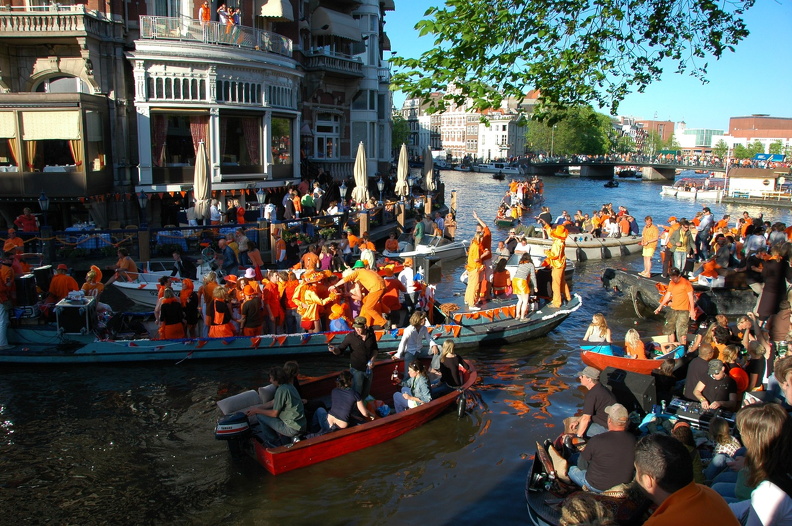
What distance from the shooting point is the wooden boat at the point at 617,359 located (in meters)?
11.5

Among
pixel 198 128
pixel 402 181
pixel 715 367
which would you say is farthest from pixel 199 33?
pixel 715 367

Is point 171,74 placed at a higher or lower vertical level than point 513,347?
higher

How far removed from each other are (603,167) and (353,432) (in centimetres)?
9203

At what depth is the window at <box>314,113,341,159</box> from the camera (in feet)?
120

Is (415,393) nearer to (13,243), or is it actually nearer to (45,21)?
(13,243)

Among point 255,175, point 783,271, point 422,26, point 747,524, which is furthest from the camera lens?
point 255,175

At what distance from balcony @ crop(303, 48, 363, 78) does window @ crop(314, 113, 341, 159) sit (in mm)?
2647

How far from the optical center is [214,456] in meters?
9.60

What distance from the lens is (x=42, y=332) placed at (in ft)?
42.2

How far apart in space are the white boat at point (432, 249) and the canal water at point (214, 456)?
30.9 ft

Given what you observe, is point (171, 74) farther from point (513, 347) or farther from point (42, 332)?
point (513, 347)

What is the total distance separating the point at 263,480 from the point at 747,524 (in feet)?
20.9

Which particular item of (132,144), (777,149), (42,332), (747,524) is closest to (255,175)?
(132,144)

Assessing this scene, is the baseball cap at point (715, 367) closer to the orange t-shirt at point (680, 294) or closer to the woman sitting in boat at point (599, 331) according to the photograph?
the woman sitting in boat at point (599, 331)
